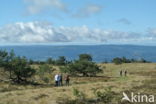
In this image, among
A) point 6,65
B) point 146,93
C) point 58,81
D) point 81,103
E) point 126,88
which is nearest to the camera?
point 81,103

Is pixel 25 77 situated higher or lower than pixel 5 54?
lower

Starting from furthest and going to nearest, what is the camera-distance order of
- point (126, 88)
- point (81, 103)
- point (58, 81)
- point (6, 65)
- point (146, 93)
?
point (6, 65) → point (58, 81) → point (126, 88) → point (146, 93) → point (81, 103)

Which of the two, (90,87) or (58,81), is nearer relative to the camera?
(90,87)

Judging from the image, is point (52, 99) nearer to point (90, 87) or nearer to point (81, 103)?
point (81, 103)

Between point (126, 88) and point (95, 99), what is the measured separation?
252 inches

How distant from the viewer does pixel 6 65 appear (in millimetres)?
49094

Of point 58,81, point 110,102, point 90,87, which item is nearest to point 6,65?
point 58,81

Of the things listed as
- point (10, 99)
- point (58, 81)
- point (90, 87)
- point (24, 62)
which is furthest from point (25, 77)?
point (10, 99)

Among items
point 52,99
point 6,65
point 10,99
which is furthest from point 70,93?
point 6,65

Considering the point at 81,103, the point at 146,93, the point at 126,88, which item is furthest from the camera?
the point at 126,88

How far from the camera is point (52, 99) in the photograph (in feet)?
91.3

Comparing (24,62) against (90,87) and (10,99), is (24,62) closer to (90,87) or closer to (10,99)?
(90,87)

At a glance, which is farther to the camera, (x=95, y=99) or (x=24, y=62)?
(x=24, y=62)

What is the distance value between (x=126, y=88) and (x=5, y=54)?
73.9 ft
